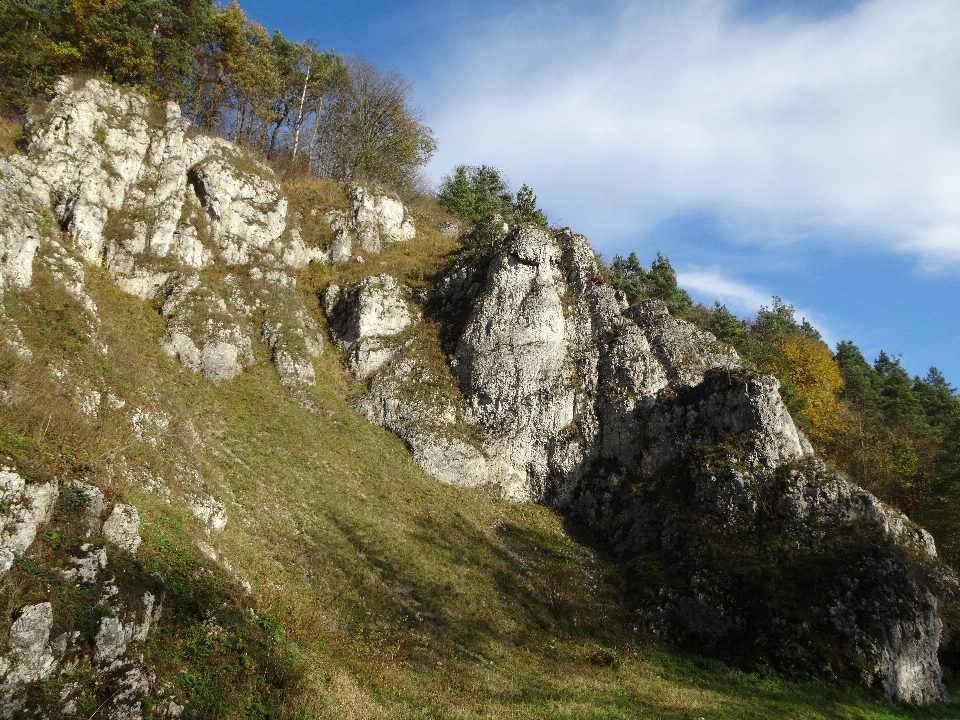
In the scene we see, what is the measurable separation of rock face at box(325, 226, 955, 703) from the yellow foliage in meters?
19.0

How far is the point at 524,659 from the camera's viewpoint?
16.5 meters

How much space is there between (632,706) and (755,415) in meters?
17.3

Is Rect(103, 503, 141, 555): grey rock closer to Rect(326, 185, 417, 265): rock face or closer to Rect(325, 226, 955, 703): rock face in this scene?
Rect(325, 226, 955, 703): rock face

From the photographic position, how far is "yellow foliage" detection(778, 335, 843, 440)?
44438mm

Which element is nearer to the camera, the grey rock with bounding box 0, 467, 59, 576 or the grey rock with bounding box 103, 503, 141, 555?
the grey rock with bounding box 0, 467, 59, 576

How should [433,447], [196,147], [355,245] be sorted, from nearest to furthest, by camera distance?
[433,447]
[196,147]
[355,245]

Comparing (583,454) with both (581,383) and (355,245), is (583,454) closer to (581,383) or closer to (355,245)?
(581,383)

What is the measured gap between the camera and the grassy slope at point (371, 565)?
486 inches

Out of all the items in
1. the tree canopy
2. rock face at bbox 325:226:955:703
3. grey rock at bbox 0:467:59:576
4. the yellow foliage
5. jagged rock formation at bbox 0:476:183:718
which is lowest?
jagged rock formation at bbox 0:476:183:718

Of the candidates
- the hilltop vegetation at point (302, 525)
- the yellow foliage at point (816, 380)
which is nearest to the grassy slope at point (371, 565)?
the hilltop vegetation at point (302, 525)

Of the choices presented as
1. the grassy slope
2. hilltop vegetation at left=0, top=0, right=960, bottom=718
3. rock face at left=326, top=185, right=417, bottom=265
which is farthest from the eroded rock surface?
rock face at left=326, top=185, right=417, bottom=265

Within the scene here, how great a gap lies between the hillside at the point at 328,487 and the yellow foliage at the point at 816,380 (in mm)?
20003

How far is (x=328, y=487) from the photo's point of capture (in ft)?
71.0

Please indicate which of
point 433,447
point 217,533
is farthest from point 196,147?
point 217,533
